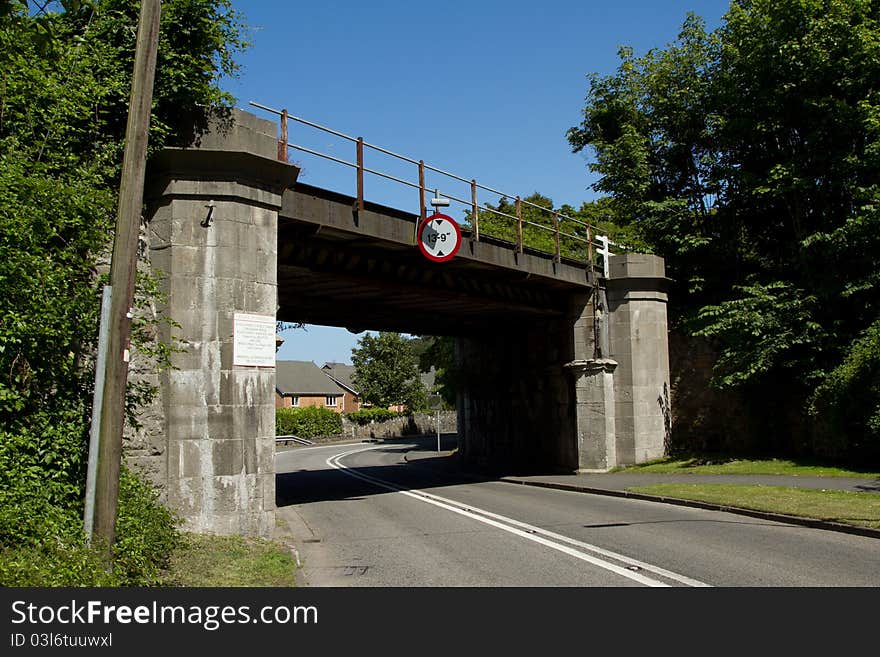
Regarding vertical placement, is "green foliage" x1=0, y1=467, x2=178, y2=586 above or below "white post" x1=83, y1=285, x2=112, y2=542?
below

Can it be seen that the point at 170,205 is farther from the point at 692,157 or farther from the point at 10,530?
the point at 692,157

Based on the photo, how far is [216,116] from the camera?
12.6 metres

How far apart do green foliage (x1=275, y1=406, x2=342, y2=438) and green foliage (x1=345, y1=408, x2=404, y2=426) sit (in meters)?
2.43

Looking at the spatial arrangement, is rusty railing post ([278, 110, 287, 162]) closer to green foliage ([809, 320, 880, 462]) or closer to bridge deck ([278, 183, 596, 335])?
bridge deck ([278, 183, 596, 335])

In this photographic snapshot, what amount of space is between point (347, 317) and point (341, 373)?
79953 mm

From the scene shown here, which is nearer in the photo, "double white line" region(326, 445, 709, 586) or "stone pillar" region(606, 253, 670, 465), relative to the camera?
"double white line" region(326, 445, 709, 586)

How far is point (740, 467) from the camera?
72.4 ft

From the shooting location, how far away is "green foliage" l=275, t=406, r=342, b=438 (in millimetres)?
65812

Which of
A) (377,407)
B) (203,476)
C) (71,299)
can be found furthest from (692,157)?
(377,407)

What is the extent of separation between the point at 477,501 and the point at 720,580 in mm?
10113

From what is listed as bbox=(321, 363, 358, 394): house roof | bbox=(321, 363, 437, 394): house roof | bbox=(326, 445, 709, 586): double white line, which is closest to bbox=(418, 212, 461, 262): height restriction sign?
bbox=(326, 445, 709, 586): double white line

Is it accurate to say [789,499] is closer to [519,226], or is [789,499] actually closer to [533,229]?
[519,226]

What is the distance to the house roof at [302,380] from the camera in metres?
85.4

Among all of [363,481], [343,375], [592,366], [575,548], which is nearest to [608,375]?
[592,366]
